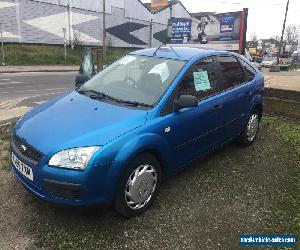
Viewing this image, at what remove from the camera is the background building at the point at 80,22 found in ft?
105

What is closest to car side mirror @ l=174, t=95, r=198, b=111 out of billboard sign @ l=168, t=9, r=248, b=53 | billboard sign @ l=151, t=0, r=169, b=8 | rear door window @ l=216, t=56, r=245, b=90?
rear door window @ l=216, t=56, r=245, b=90

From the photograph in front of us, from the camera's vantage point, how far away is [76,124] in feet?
11.1

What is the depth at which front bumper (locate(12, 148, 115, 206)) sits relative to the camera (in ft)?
9.91

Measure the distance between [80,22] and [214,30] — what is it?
15517 mm

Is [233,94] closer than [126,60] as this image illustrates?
No

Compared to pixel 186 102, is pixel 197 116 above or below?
below

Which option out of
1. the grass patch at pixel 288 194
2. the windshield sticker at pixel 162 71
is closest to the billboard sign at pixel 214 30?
the grass patch at pixel 288 194

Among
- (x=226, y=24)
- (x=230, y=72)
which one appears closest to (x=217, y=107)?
(x=230, y=72)

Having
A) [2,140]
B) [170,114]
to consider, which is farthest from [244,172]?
[2,140]

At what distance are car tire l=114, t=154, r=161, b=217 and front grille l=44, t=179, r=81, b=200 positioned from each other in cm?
42

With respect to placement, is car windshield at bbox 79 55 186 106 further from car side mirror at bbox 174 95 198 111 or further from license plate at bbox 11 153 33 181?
license plate at bbox 11 153 33 181

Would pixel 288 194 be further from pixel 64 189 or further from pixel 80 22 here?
pixel 80 22

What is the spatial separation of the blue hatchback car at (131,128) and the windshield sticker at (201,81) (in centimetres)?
1

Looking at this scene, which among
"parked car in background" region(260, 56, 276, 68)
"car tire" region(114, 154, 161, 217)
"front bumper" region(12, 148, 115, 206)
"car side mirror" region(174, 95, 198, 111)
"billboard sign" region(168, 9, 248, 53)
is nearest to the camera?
"front bumper" region(12, 148, 115, 206)
